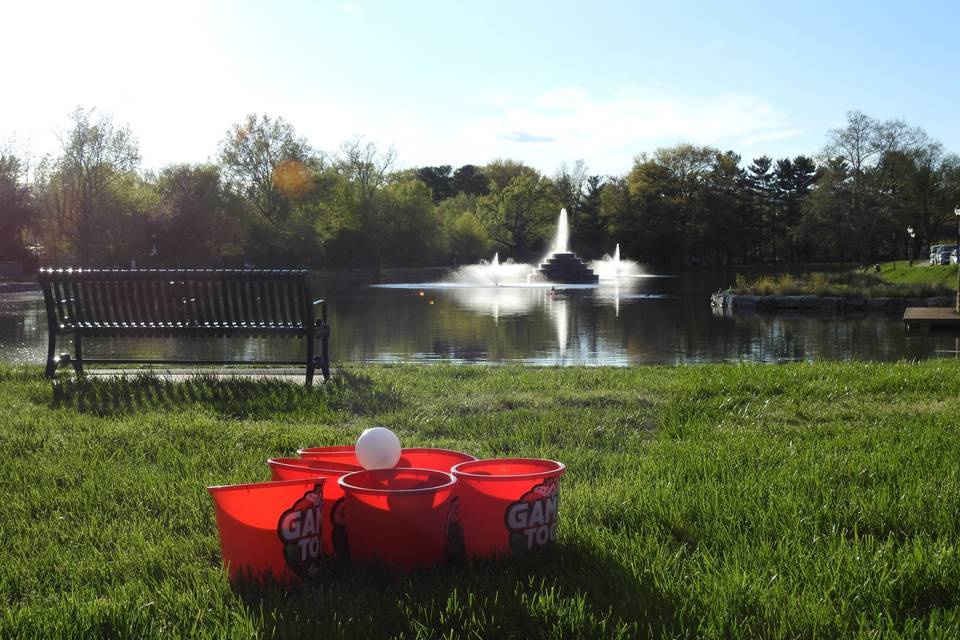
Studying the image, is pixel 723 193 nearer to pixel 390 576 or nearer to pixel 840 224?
pixel 840 224

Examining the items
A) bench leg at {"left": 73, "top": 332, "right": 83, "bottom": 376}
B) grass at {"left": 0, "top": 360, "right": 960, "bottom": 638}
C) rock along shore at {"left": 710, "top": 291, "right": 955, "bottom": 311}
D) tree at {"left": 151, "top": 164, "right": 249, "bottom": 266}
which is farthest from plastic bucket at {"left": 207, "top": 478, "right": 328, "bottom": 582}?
tree at {"left": 151, "top": 164, "right": 249, "bottom": 266}

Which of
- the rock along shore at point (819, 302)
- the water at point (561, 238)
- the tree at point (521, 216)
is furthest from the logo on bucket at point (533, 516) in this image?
the tree at point (521, 216)

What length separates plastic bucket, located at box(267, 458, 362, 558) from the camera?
3.16 m

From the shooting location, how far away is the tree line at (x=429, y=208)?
174ft

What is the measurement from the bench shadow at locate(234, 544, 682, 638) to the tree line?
40.0 meters

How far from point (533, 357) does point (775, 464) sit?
29.6ft

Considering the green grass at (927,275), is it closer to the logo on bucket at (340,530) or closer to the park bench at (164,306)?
the park bench at (164,306)

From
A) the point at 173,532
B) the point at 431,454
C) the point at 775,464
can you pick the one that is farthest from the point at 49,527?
the point at 775,464

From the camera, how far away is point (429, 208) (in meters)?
75.2

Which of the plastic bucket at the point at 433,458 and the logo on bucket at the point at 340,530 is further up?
the plastic bucket at the point at 433,458

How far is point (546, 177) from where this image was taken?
92.4 meters

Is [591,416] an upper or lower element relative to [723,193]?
lower

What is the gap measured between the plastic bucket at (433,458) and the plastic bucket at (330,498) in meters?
0.26

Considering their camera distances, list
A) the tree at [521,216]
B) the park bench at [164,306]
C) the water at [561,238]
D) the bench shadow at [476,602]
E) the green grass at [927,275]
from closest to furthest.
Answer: the bench shadow at [476,602] → the park bench at [164,306] → the green grass at [927,275] → the water at [561,238] → the tree at [521,216]
